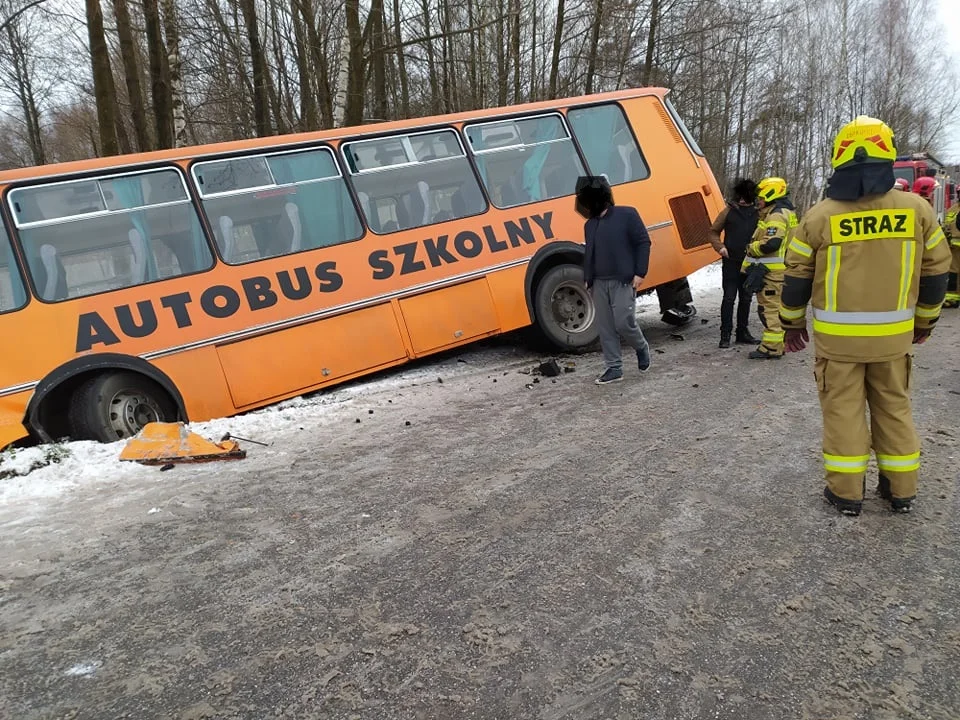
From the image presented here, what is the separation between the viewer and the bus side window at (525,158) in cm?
711

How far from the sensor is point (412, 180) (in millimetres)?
6777

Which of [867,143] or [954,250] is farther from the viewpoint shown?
[954,250]

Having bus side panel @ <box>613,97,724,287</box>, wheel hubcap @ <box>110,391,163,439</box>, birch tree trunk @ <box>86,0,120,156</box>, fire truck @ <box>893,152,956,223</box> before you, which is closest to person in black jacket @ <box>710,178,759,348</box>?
bus side panel @ <box>613,97,724,287</box>

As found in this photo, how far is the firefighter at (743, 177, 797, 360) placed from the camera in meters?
6.44

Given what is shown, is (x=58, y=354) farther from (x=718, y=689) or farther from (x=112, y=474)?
(x=718, y=689)

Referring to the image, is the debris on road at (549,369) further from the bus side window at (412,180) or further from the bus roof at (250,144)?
the bus roof at (250,144)

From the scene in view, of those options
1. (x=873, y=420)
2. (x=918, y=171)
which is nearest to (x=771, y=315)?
(x=873, y=420)

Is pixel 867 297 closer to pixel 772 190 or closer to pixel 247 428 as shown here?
pixel 772 190

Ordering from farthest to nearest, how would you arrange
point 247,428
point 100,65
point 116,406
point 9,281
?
point 100,65 → point 247,428 → point 116,406 → point 9,281

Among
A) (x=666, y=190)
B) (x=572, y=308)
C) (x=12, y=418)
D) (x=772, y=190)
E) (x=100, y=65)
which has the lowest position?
(x=572, y=308)

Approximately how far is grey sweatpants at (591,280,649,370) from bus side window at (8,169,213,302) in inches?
143

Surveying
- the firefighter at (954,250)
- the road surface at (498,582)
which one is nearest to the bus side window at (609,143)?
the road surface at (498,582)

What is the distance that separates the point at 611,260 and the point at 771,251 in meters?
1.76

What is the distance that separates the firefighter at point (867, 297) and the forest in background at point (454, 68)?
5067 millimetres
